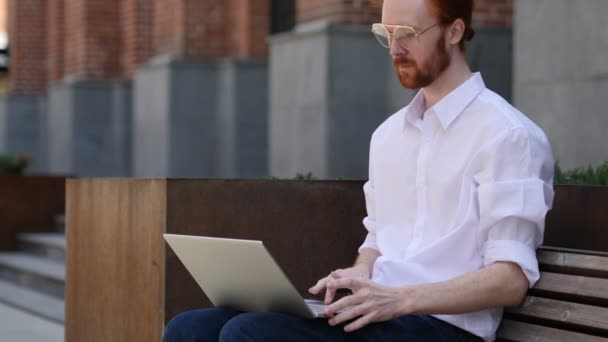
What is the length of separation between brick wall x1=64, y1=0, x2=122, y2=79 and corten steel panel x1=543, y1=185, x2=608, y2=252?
42.0 ft

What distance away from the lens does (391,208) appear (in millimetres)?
3312

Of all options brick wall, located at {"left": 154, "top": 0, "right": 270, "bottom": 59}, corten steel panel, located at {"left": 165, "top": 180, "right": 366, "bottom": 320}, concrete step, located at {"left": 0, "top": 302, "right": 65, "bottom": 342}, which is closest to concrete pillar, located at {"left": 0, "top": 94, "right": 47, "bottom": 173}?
brick wall, located at {"left": 154, "top": 0, "right": 270, "bottom": 59}

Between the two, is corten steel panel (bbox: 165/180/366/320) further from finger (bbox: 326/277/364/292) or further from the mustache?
finger (bbox: 326/277/364/292)

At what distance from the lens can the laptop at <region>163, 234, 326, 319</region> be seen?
9.73ft

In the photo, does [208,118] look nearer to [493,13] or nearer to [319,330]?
[493,13]

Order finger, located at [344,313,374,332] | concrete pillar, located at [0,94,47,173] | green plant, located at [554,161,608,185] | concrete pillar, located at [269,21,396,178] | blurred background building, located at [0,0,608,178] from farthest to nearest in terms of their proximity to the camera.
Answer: concrete pillar, located at [0,94,47,173] → concrete pillar, located at [269,21,396,178] → blurred background building, located at [0,0,608,178] → green plant, located at [554,161,608,185] → finger, located at [344,313,374,332]

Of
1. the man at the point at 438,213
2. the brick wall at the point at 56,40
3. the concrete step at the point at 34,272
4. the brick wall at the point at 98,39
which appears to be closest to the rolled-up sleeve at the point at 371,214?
the man at the point at 438,213

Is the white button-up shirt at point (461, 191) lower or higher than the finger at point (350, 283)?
higher

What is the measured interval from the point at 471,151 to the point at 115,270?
7.49ft

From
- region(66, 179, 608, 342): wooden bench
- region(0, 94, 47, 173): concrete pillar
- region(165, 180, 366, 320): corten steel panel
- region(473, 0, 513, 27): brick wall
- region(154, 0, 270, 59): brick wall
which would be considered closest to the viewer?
region(66, 179, 608, 342): wooden bench

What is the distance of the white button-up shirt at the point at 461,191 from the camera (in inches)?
116

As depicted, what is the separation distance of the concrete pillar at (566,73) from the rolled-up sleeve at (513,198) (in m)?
4.01

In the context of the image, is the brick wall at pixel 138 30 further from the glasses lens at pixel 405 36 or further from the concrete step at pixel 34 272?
the glasses lens at pixel 405 36

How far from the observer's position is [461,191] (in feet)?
10.1
